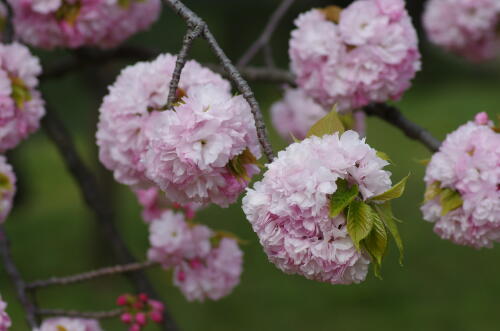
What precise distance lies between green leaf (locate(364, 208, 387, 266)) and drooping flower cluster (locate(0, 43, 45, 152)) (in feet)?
3.61

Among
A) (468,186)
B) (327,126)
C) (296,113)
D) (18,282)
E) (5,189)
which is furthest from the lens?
(296,113)

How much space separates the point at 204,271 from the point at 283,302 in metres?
3.56

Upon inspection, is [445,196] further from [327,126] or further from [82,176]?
[82,176]

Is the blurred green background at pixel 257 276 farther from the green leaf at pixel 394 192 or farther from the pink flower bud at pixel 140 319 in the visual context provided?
the green leaf at pixel 394 192

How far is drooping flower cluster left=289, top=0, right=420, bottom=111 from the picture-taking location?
2062 mm

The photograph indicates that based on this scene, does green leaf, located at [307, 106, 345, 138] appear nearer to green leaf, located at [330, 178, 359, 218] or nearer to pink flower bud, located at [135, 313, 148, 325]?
green leaf, located at [330, 178, 359, 218]

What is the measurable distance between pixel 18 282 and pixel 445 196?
1343 millimetres

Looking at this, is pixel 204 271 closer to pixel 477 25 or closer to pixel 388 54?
pixel 388 54

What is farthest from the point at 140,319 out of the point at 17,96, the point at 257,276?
the point at 257,276

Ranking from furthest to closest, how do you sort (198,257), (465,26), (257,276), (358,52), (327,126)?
1. (257,276)
2. (465,26)
3. (198,257)
4. (358,52)
5. (327,126)

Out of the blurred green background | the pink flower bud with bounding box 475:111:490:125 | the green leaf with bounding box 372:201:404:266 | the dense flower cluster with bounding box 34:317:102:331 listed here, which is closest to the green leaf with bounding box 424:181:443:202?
the pink flower bud with bounding box 475:111:490:125

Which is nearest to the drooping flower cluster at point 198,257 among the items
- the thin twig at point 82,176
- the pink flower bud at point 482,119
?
the thin twig at point 82,176

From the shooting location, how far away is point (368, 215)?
47.9 inches

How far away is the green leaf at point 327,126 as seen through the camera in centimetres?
132
